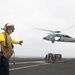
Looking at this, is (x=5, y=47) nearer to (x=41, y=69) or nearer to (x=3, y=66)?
(x=3, y=66)

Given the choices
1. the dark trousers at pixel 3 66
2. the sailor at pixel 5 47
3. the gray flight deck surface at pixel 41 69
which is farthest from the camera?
the gray flight deck surface at pixel 41 69

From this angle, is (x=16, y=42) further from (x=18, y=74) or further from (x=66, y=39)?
(x=66, y=39)

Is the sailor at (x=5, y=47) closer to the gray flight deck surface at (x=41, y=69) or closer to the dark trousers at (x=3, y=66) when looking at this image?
the dark trousers at (x=3, y=66)

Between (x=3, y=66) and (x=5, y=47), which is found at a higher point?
(x=5, y=47)

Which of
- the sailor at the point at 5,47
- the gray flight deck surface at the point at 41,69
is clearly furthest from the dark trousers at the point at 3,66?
the gray flight deck surface at the point at 41,69

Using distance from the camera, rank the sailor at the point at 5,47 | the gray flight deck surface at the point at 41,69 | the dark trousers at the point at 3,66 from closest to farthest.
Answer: the sailor at the point at 5,47
the dark trousers at the point at 3,66
the gray flight deck surface at the point at 41,69

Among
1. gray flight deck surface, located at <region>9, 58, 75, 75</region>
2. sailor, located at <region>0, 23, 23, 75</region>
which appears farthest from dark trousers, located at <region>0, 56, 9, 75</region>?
gray flight deck surface, located at <region>9, 58, 75, 75</region>

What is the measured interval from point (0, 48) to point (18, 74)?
1078 centimetres

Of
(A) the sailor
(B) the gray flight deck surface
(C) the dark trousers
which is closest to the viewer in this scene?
(A) the sailor

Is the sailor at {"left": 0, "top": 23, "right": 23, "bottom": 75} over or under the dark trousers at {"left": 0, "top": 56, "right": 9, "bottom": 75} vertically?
over

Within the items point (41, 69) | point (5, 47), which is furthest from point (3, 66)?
point (41, 69)

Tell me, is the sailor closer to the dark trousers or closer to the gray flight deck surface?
the dark trousers

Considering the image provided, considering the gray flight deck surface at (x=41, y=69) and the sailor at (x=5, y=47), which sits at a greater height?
the sailor at (x=5, y=47)

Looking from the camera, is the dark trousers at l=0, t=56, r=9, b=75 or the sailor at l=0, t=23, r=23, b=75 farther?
the dark trousers at l=0, t=56, r=9, b=75
